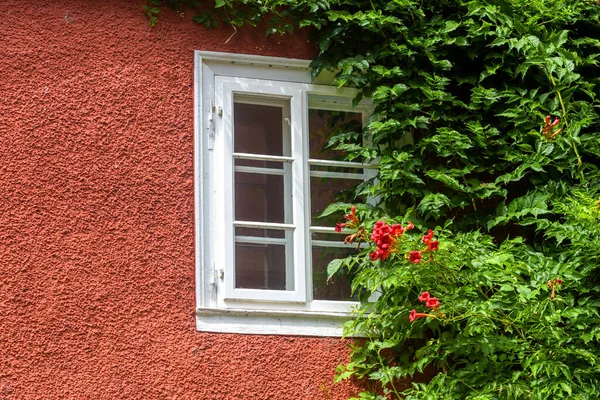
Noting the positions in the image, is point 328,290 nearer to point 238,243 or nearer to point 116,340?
point 238,243

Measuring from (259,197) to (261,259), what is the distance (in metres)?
0.36

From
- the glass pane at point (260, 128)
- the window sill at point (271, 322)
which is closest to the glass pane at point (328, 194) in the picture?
the glass pane at point (260, 128)

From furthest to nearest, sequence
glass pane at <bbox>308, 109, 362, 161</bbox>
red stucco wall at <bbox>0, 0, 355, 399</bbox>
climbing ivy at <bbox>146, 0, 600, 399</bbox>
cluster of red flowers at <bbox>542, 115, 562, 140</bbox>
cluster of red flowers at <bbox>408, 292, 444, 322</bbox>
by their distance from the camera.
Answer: glass pane at <bbox>308, 109, 362, 161</bbox>
cluster of red flowers at <bbox>542, 115, 562, 140</bbox>
climbing ivy at <bbox>146, 0, 600, 399</bbox>
red stucco wall at <bbox>0, 0, 355, 399</bbox>
cluster of red flowers at <bbox>408, 292, 444, 322</bbox>

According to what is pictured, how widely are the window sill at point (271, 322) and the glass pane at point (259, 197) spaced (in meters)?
0.56

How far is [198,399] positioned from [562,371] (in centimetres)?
183

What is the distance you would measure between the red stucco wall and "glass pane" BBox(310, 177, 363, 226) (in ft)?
2.35

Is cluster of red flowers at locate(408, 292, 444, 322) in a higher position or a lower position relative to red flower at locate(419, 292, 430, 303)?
lower

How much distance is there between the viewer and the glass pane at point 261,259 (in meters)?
6.35

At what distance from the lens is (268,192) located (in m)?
6.56

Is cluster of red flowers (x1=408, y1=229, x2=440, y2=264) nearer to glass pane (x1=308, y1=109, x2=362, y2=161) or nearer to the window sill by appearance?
the window sill

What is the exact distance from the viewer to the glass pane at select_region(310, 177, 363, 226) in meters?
6.64

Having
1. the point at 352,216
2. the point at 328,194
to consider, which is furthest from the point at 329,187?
the point at 352,216

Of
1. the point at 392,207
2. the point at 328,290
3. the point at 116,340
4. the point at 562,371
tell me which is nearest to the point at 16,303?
the point at 116,340

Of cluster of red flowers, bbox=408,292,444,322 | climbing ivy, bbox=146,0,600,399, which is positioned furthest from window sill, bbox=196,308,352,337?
cluster of red flowers, bbox=408,292,444,322
